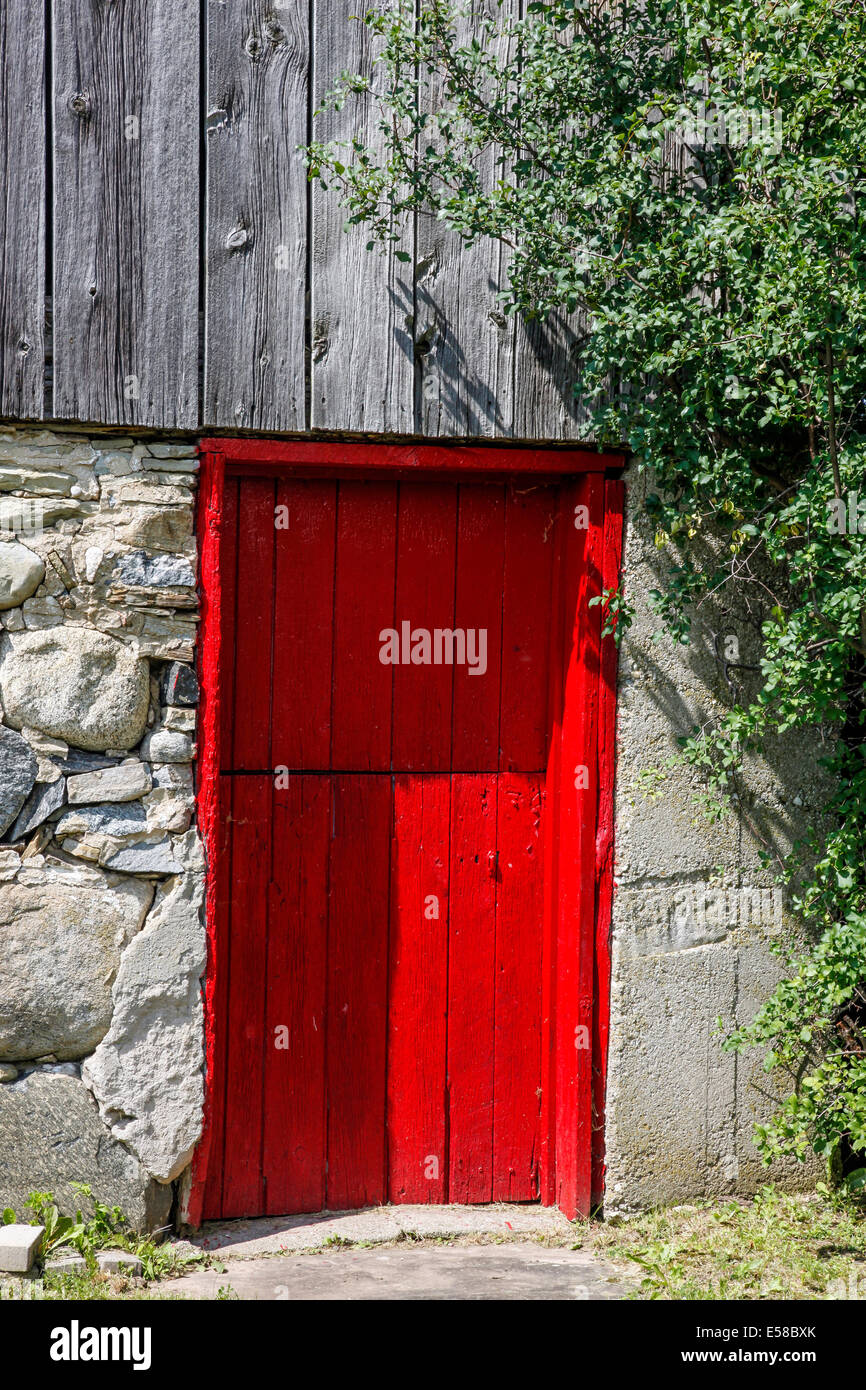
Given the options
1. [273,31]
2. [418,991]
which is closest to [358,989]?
[418,991]

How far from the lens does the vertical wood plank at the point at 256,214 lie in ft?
10.9

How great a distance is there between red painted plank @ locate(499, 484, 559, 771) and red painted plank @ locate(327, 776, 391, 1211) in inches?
18.5

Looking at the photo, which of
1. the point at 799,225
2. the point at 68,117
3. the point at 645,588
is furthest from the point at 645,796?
the point at 68,117

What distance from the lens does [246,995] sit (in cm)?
354

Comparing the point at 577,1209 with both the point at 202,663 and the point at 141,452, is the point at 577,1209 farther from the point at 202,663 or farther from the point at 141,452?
the point at 141,452

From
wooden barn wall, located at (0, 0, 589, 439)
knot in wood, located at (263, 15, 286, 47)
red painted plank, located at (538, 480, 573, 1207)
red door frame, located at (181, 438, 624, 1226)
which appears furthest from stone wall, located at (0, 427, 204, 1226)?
A: knot in wood, located at (263, 15, 286, 47)

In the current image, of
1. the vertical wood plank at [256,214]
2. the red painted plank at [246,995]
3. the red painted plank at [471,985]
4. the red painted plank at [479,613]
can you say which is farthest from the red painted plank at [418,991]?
the vertical wood plank at [256,214]

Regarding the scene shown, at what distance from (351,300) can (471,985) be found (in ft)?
7.19

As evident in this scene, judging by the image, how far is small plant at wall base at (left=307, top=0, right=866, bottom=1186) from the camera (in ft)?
9.51

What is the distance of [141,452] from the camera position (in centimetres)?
334

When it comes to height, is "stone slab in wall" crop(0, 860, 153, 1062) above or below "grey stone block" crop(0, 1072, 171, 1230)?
above

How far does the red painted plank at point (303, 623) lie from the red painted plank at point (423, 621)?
228mm

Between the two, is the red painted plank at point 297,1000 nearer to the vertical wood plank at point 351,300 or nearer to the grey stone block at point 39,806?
the grey stone block at point 39,806

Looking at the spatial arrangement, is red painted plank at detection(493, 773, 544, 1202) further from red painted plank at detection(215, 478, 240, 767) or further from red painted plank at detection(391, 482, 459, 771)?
red painted plank at detection(215, 478, 240, 767)
